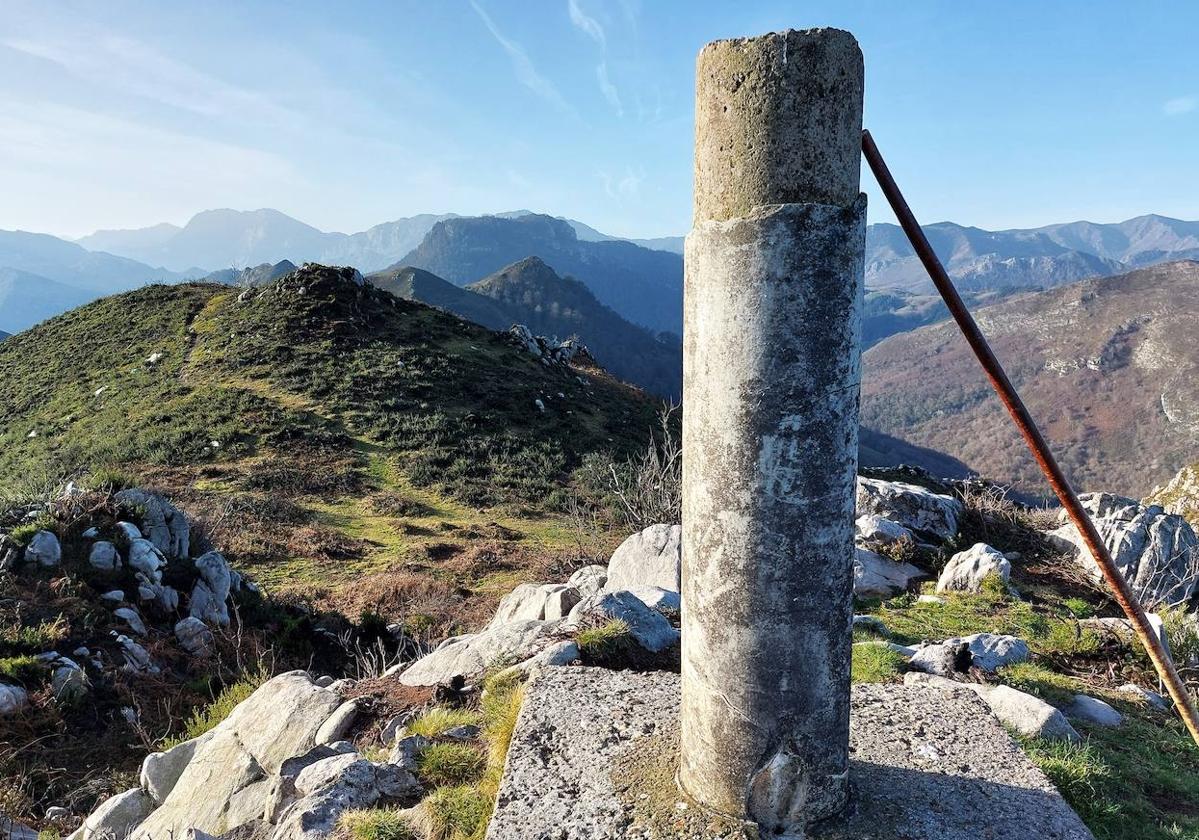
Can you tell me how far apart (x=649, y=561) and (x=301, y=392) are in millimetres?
18939

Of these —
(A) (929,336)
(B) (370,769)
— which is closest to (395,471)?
(B) (370,769)

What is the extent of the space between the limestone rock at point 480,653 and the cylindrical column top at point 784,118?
12.6ft

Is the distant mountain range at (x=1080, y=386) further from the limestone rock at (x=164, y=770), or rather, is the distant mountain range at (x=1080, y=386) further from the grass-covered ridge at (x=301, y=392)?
the limestone rock at (x=164, y=770)

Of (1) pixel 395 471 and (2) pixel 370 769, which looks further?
(1) pixel 395 471

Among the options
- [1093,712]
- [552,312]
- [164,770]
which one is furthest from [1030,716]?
[552,312]

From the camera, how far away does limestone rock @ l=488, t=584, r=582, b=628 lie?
23.4 feet

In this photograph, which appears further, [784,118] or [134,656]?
[134,656]

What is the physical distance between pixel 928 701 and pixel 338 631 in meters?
7.55

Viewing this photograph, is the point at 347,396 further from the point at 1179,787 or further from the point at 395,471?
the point at 1179,787

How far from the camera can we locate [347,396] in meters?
23.7

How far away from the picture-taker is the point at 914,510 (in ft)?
32.2

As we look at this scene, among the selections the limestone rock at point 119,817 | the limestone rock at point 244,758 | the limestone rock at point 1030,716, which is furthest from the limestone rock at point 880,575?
the limestone rock at point 119,817

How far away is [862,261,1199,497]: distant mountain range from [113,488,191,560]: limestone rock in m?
82.7

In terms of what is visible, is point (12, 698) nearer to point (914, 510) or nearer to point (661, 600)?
point (661, 600)
